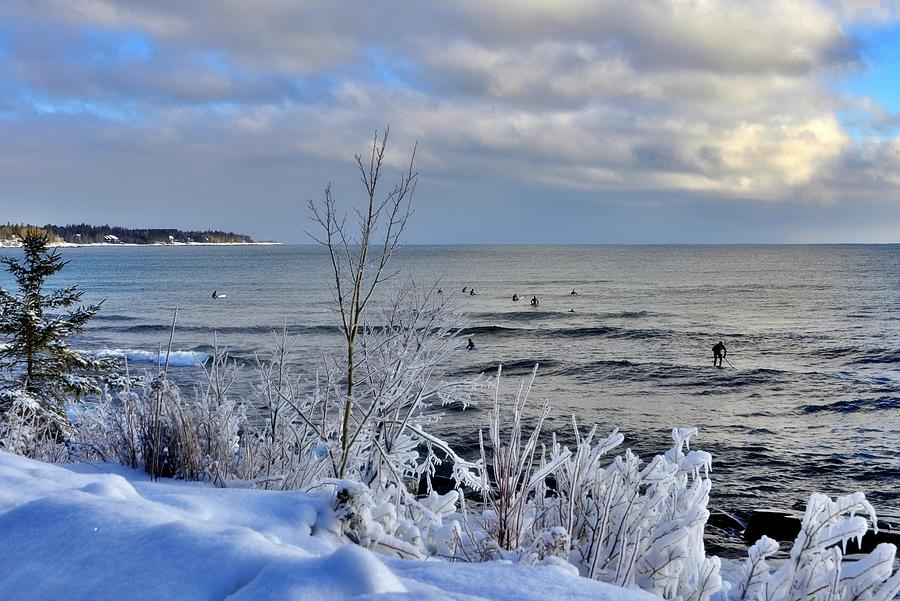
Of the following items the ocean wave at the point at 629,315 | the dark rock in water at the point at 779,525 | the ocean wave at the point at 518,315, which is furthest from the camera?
the ocean wave at the point at 629,315

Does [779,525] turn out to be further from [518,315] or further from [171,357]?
[518,315]

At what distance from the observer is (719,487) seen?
12.5m

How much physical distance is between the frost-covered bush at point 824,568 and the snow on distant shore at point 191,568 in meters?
1.43

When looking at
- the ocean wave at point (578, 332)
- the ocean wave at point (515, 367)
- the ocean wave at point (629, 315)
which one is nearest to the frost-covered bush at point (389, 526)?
the ocean wave at point (515, 367)

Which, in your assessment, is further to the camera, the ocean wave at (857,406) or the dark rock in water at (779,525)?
the ocean wave at (857,406)

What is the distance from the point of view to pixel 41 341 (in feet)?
38.8

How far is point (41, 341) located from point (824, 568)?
12.4 m

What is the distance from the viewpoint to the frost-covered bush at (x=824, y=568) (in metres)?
3.05

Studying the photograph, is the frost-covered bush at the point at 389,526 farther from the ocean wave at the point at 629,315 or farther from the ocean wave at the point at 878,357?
the ocean wave at the point at 629,315

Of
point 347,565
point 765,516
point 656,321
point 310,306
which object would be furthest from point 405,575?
point 310,306

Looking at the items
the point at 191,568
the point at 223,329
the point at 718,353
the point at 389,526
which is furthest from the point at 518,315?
the point at 191,568

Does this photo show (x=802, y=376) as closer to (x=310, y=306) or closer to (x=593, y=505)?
(x=593, y=505)

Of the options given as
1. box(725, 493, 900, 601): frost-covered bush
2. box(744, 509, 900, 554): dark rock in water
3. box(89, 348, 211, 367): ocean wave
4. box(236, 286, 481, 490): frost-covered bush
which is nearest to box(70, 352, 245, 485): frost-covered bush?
box(236, 286, 481, 490): frost-covered bush

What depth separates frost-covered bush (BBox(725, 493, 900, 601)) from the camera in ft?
9.99
